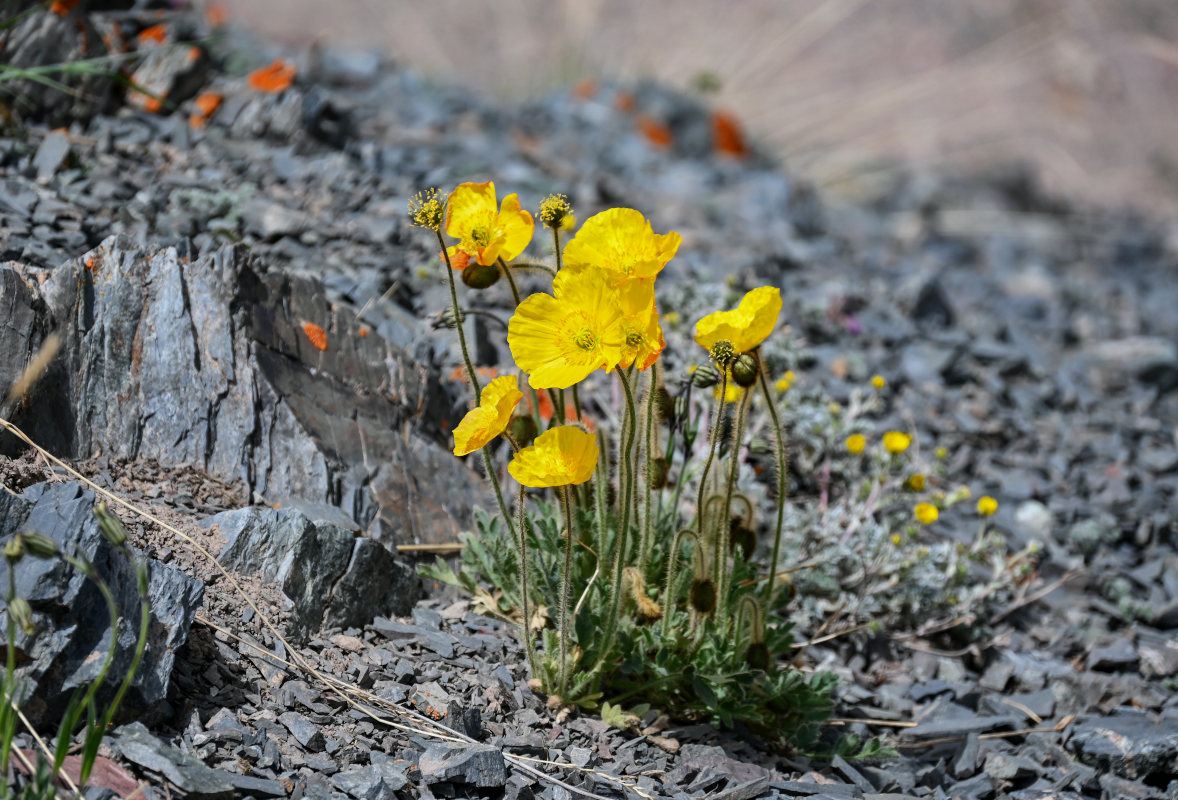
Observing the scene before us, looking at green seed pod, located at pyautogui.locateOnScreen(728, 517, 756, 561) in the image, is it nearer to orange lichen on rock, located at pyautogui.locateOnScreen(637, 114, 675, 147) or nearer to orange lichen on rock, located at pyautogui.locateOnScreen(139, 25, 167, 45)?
orange lichen on rock, located at pyautogui.locateOnScreen(139, 25, 167, 45)

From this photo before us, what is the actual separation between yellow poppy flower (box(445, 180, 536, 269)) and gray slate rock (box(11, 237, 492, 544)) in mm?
912

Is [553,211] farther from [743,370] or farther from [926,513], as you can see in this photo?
[926,513]

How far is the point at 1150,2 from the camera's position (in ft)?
45.3

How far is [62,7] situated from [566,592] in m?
4.10

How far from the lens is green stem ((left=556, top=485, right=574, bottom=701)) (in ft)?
7.91

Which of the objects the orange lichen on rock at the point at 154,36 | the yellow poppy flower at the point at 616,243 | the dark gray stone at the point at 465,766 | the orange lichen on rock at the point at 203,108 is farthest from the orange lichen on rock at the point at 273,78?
the dark gray stone at the point at 465,766

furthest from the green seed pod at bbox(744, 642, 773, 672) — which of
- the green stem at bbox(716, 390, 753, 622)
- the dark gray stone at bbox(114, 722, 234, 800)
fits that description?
the dark gray stone at bbox(114, 722, 234, 800)

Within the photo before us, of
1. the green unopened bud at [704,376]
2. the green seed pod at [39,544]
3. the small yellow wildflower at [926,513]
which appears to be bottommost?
the small yellow wildflower at [926,513]

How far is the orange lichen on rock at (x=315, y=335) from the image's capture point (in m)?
3.30

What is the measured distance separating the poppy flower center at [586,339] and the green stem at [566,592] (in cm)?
37

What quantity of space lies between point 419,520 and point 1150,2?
14982 mm

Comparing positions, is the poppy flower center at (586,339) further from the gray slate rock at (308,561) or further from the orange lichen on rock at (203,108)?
the orange lichen on rock at (203,108)

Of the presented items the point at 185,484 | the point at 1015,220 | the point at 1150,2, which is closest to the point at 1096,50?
the point at 1150,2

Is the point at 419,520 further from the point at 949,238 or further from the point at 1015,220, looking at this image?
the point at 1015,220
